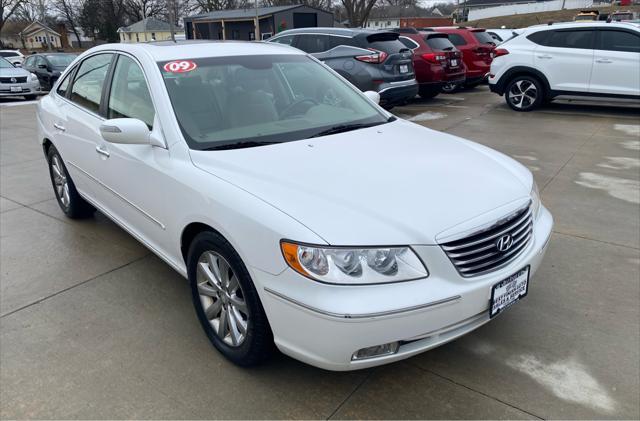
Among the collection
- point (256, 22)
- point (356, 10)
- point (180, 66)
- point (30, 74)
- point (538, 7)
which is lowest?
point (30, 74)

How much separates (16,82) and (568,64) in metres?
15.3

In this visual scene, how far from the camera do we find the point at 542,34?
33.4 ft

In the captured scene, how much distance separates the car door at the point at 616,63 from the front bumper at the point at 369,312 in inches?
354

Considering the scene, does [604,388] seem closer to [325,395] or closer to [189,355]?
[325,395]

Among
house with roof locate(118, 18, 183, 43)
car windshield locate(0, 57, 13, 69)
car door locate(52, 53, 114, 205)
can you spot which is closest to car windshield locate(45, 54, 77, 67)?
car windshield locate(0, 57, 13, 69)

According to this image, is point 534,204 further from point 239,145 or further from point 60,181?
Result: point 60,181

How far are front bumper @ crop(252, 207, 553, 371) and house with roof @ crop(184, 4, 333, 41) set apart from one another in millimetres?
35543

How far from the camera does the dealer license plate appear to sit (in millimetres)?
2377

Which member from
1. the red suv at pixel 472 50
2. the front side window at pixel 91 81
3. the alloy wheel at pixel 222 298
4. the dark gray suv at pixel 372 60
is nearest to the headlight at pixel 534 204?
the alloy wheel at pixel 222 298

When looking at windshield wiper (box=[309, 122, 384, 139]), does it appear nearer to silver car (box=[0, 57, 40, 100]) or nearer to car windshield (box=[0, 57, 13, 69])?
silver car (box=[0, 57, 40, 100])

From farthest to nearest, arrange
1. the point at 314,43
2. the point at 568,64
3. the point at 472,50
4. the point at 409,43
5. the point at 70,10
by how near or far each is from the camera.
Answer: the point at 70,10, the point at 472,50, the point at 409,43, the point at 314,43, the point at 568,64

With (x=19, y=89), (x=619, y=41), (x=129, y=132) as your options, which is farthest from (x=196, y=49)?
(x=19, y=89)

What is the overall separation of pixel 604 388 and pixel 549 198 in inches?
121

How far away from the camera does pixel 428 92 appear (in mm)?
12438
